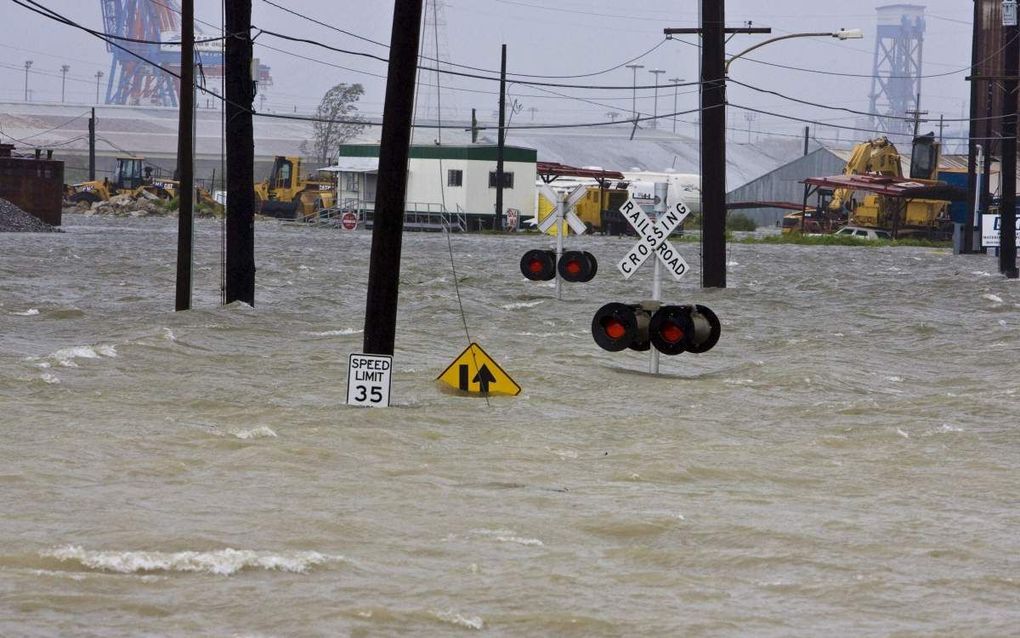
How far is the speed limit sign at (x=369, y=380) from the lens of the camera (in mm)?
14742

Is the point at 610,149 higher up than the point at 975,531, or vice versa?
the point at 610,149

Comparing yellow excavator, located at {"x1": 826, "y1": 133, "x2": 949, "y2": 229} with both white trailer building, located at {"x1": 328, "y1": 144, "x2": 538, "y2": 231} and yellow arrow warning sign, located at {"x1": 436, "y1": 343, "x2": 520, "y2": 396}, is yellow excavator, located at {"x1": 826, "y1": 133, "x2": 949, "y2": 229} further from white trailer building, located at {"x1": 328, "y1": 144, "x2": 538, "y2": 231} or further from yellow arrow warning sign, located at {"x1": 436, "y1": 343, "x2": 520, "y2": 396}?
yellow arrow warning sign, located at {"x1": 436, "y1": 343, "x2": 520, "y2": 396}

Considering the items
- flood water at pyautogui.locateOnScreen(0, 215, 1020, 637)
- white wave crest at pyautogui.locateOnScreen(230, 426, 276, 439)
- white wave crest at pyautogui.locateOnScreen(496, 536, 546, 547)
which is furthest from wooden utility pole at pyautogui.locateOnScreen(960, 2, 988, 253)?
white wave crest at pyautogui.locateOnScreen(496, 536, 546, 547)

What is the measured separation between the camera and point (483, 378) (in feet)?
53.0

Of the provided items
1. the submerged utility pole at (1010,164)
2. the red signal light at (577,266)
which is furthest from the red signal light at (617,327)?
the submerged utility pole at (1010,164)

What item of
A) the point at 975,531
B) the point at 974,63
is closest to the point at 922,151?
the point at 974,63

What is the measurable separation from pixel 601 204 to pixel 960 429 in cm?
5905

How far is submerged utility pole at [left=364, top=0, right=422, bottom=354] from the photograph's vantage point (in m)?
15.0

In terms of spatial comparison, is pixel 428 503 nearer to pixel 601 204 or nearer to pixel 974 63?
pixel 974 63

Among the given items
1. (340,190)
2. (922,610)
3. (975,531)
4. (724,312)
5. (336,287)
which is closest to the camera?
(922,610)

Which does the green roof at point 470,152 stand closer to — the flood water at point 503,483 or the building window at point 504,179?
the building window at point 504,179

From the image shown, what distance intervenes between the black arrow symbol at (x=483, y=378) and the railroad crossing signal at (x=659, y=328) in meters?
1.49

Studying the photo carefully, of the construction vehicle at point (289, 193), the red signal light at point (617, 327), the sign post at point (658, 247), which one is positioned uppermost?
the construction vehicle at point (289, 193)

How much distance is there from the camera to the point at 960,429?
15.2 metres
